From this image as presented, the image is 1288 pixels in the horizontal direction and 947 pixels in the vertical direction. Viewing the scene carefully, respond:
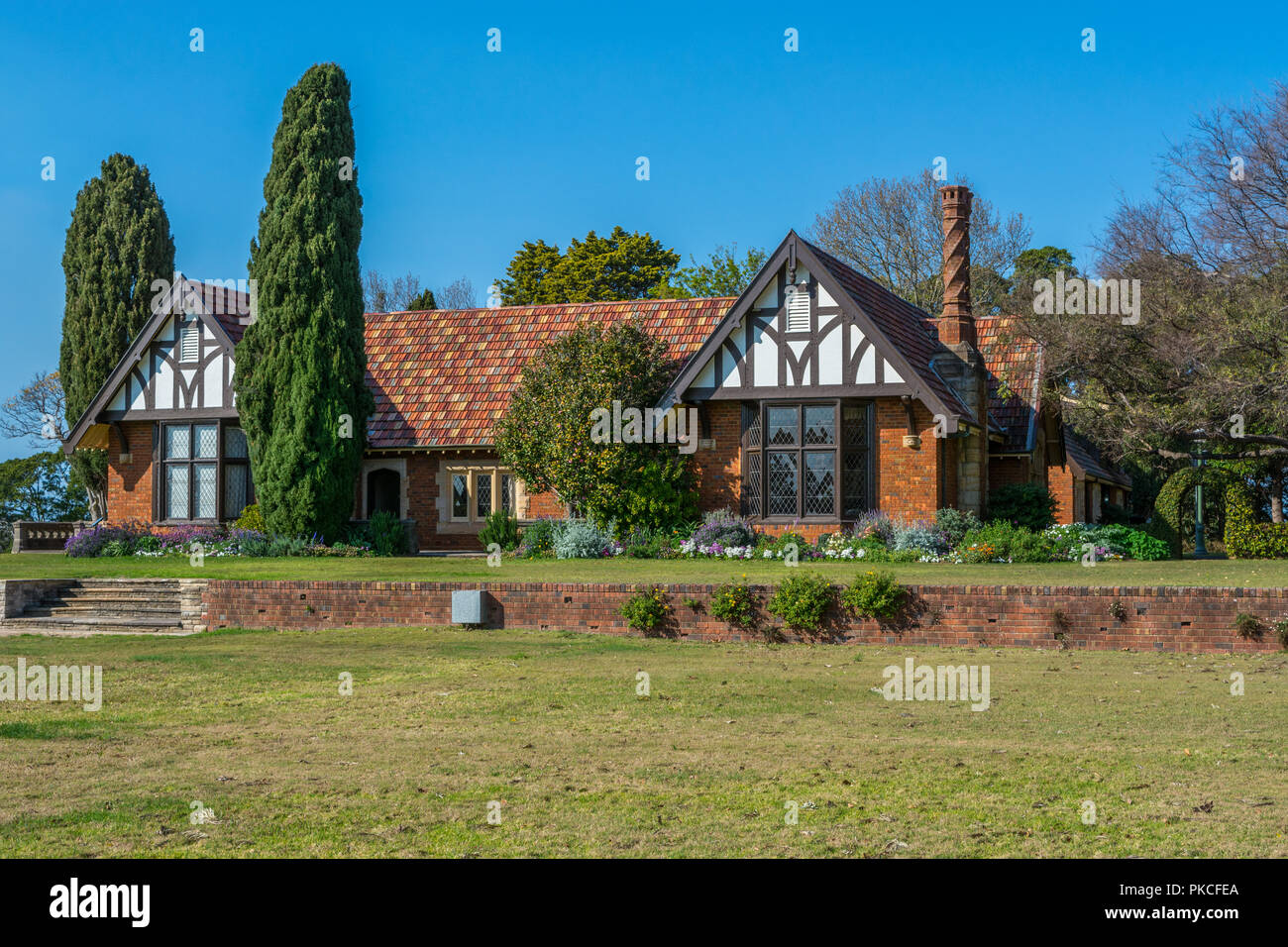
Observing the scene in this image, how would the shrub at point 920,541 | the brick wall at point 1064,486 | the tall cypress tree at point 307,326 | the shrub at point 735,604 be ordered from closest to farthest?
the shrub at point 735,604, the shrub at point 920,541, the tall cypress tree at point 307,326, the brick wall at point 1064,486

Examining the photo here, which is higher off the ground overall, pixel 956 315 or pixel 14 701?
pixel 956 315

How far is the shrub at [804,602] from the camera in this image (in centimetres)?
1616

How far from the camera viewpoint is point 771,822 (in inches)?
283

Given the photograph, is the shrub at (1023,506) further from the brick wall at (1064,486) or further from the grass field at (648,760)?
the grass field at (648,760)

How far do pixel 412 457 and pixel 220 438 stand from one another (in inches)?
179

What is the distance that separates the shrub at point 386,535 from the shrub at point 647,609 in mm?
11912

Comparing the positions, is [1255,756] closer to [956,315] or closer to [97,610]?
[97,610]

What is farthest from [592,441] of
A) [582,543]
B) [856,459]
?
[856,459]

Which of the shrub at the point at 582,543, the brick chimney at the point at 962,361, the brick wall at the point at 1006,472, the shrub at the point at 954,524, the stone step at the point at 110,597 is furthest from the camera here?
the brick wall at the point at 1006,472

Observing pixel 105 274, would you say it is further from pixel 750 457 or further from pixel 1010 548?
pixel 1010 548

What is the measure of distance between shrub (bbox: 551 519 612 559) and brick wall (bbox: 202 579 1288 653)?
627cm

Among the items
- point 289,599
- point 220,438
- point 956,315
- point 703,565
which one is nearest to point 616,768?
point 289,599
